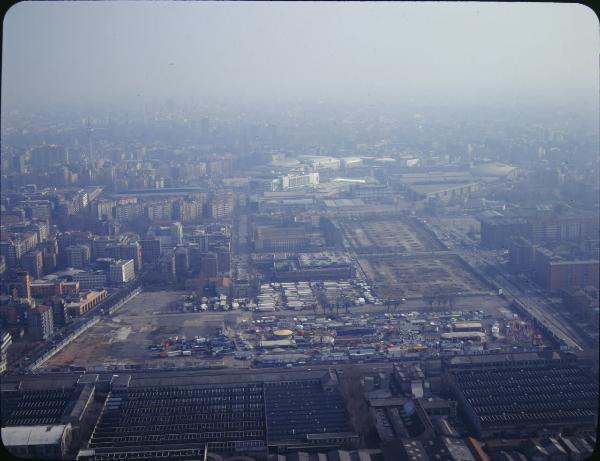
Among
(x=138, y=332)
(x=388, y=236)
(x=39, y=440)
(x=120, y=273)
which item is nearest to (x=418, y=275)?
(x=388, y=236)

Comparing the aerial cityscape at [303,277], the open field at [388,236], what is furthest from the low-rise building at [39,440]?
the open field at [388,236]

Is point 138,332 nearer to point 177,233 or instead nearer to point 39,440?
point 39,440

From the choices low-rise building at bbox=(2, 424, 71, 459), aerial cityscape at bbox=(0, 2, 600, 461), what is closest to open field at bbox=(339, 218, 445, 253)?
aerial cityscape at bbox=(0, 2, 600, 461)

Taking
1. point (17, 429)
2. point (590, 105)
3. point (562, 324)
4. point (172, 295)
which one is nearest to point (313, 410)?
point (17, 429)

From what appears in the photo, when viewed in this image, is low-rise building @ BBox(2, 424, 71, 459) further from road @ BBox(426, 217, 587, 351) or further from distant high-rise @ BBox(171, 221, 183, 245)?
distant high-rise @ BBox(171, 221, 183, 245)

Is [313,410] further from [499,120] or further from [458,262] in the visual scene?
[499,120]

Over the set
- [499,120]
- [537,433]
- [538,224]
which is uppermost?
[499,120]
